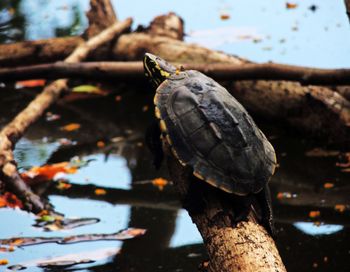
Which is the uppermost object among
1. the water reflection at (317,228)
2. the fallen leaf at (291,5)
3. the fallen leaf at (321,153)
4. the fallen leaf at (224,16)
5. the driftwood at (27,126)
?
the driftwood at (27,126)

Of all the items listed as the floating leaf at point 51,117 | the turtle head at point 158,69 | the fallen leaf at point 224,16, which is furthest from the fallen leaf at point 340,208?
the fallen leaf at point 224,16

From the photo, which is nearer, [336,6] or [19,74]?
[19,74]

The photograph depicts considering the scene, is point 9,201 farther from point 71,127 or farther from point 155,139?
point 155,139

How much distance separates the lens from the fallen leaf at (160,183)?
4.88m

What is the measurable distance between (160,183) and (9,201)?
1.01 m

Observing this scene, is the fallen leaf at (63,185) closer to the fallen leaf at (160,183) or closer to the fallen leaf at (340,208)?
the fallen leaf at (160,183)

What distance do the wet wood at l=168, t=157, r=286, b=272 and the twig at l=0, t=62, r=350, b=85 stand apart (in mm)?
2004

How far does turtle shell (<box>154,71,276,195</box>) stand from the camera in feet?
10.1

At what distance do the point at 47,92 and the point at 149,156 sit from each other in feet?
3.08

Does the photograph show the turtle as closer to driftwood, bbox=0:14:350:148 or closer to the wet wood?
the wet wood

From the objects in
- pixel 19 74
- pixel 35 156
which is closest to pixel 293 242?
pixel 35 156

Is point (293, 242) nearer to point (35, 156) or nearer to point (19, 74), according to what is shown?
point (35, 156)

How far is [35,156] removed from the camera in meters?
5.39

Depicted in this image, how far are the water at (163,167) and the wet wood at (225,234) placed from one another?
3.04 ft
